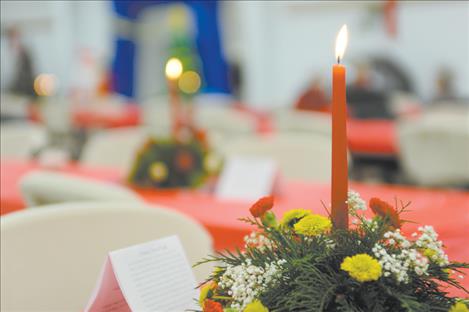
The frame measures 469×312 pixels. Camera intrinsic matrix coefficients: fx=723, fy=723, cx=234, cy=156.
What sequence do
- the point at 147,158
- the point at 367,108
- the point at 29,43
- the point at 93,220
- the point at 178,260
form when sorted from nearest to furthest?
the point at 178,260
the point at 93,220
the point at 147,158
the point at 367,108
the point at 29,43

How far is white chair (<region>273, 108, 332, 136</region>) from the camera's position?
4.15 meters

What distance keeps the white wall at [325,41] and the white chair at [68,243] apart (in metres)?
7.99

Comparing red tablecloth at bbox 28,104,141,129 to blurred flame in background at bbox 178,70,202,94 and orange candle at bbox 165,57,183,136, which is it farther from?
orange candle at bbox 165,57,183,136

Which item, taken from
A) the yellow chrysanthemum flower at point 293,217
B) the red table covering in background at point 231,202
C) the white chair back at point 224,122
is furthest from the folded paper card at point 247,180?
the white chair back at point 224,122

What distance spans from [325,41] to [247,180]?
8309 millimetres

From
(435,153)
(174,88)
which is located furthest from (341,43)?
(435,153)

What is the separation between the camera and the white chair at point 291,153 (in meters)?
2.63

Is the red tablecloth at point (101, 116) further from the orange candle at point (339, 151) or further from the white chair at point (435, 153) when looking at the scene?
the orange candle at point (339, 151)

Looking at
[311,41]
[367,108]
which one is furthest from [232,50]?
[367,108]

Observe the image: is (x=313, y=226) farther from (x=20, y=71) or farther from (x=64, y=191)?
(x=20, y=71)

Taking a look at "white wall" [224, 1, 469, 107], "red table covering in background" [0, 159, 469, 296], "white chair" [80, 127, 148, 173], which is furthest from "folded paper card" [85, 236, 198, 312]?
"white wall" [224, 1, 469, 107]

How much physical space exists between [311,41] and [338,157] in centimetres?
977

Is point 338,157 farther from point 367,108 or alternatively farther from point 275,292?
point 367,108

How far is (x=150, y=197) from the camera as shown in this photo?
2.06 m
